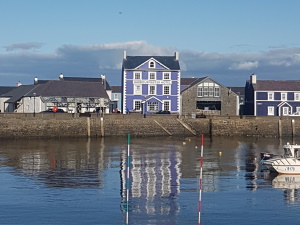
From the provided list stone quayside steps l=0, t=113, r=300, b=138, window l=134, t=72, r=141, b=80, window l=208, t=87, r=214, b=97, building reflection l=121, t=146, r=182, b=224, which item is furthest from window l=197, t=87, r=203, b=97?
building reflection l=121, t=146, r=182, b=224

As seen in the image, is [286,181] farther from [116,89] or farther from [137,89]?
[116,89]

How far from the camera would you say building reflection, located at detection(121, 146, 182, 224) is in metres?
25.2

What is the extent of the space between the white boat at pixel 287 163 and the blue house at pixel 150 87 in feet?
152

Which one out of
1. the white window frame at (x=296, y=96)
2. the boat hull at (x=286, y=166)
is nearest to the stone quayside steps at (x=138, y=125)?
the white window frame at (x=296, y=96)

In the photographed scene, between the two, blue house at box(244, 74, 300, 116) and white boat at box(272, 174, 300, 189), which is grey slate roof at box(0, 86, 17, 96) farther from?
white boat at box(272, 174, 300, 189)

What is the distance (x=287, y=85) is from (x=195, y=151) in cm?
4302

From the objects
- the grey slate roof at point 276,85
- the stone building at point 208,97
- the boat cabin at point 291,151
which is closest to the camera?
the boat cabin at point 291,151

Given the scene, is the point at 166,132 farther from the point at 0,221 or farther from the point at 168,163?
the point at 0,221

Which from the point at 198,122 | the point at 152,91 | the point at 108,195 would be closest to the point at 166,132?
the point at 198,122

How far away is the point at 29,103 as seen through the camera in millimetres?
85562

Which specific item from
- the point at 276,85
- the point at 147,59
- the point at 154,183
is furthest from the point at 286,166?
the point at 276,85

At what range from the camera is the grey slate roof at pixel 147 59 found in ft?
273

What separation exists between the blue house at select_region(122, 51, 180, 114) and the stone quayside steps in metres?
11.4

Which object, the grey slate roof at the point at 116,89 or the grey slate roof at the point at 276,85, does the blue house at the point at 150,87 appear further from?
the grey slate roof at the point at 116,89
